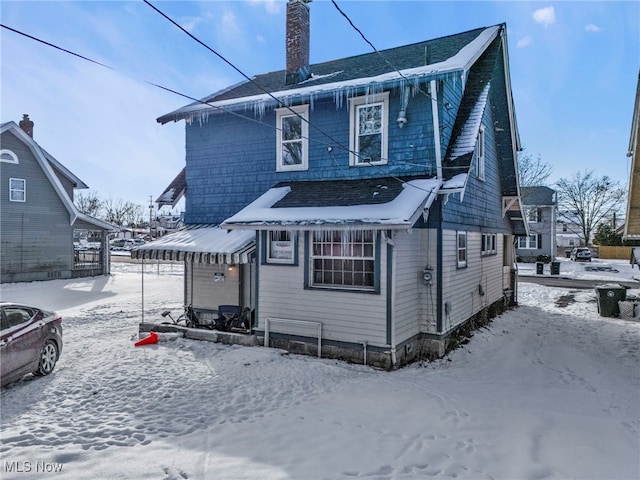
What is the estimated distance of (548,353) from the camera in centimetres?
1025

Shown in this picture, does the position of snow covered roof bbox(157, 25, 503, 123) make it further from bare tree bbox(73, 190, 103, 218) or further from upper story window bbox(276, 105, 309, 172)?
bare tree bbox(73, 190, 103, 218)

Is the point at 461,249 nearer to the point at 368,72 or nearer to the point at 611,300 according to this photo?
the point at 368,72

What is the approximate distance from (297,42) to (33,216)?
18062mm

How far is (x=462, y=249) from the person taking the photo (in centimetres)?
1109

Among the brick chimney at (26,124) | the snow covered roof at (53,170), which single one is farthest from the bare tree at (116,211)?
the snow covered roof at (53,170)

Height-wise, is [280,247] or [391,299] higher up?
[280,247]

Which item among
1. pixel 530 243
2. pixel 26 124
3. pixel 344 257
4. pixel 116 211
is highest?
pixel 26 124

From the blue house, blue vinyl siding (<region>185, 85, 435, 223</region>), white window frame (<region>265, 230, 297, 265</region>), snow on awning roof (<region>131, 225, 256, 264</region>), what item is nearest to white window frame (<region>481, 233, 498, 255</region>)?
the blue house

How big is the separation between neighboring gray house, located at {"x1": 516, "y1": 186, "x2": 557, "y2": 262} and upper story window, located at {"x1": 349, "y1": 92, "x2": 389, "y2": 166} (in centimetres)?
3326

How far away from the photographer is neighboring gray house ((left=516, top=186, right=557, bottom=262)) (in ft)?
128

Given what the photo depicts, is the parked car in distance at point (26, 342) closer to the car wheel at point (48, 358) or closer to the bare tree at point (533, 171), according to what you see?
the car wheel at point (48, 358)

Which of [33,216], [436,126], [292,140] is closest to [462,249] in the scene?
[436,126]

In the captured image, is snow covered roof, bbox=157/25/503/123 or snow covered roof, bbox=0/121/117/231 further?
snow covered roof, bbox=0/121/117/231

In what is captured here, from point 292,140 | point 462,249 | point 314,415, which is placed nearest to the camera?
point 314,415
